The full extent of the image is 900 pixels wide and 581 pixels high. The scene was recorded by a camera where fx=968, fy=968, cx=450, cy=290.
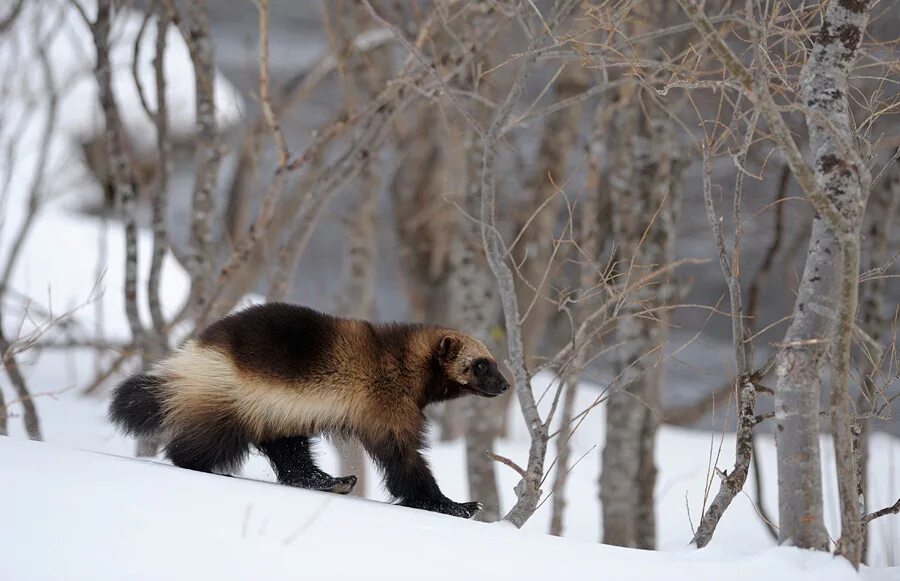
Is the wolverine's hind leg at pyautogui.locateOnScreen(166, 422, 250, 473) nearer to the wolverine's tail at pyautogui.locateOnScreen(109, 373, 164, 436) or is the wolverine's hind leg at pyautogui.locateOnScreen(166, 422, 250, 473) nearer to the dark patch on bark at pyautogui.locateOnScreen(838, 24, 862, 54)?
the wolverine's tail at pyautogui.locateOnScreen(109, 373, 164, 436)

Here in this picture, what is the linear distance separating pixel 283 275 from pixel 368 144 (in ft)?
2.98

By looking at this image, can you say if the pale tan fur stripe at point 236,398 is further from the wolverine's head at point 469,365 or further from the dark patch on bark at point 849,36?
the dark patch on bark at point 849,36

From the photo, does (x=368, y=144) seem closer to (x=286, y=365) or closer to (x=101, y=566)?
(x=286, y=365)

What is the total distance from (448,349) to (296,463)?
0.78 m

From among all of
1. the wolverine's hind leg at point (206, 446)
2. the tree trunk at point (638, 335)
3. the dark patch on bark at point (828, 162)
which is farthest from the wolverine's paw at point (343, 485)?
the tree trunk at point (638, 335)

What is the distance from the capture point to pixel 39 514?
2475 millimetres

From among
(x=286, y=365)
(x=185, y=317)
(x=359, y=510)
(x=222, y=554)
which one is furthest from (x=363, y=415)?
(x=185, y=317)

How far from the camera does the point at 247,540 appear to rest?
249 centimetres

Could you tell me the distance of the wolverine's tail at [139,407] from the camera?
367 cm

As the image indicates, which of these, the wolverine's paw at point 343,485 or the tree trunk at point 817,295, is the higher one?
the tree trunk at point 817,295

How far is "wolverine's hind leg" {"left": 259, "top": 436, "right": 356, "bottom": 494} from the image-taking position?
3795 mm

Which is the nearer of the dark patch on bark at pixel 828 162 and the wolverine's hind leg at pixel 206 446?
the dark patch on bark at pixel 828 162

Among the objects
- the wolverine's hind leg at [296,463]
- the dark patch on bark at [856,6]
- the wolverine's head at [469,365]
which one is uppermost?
the dark patch on bark at [856,6]

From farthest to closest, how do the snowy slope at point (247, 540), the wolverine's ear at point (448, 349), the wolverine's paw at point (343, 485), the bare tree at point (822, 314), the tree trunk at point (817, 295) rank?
the wolverine's ear at point (448, 349), the wolverine's paw at point (343, 485), the tree trunk at point (817, 295), the bare tree at point (822, 314), the snowy slope at point (247, 540)
